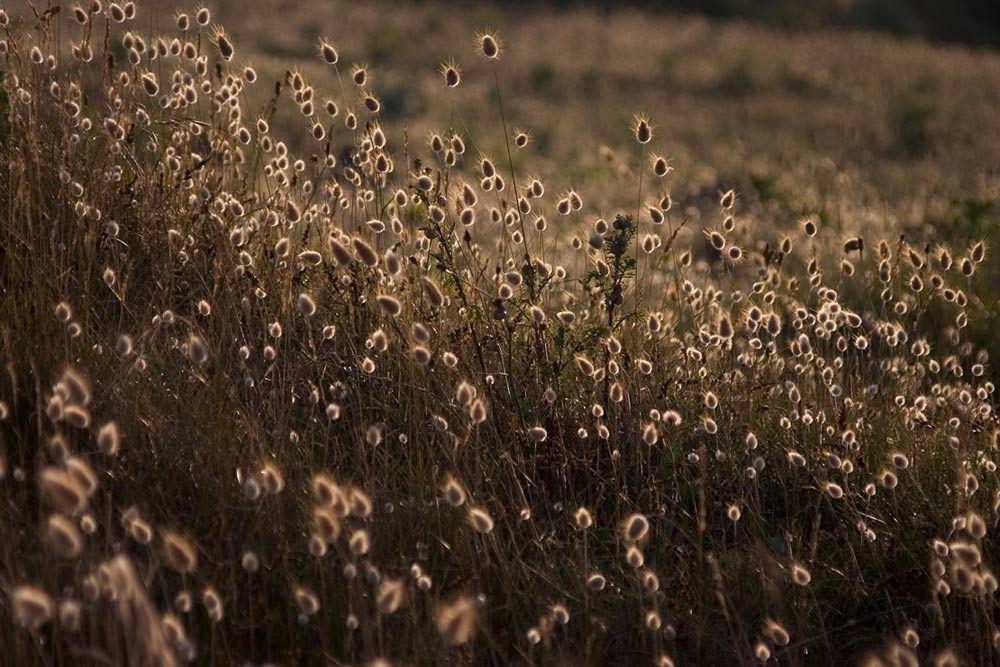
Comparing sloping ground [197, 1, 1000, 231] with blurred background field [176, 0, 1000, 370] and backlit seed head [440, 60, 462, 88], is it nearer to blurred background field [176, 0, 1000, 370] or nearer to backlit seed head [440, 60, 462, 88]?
blurred background field [176, 0, 1000, 370]

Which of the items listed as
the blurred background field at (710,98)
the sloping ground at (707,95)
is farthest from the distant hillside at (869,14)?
the sloping ground at (707,95)

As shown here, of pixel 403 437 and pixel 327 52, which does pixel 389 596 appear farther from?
pixel 327 52

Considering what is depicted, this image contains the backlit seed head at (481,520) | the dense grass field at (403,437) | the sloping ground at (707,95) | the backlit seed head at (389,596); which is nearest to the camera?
the backlit seed head at (389,596)

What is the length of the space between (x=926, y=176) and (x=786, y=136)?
3.53 m

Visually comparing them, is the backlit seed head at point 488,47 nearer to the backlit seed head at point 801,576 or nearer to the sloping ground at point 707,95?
the backlit seed head at point 801,576

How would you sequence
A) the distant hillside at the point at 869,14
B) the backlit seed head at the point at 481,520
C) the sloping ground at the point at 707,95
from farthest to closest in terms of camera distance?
the distant hillside at the point at 869,14
the sloping ground at the point at 707,95
the backlit seed head at the point at 481,520

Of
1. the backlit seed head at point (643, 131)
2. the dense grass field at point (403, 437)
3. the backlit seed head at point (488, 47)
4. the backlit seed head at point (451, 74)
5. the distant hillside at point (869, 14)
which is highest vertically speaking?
the backlit seed head at point (488, 47)

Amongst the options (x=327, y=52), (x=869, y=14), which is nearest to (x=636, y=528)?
(x=327, y=52)

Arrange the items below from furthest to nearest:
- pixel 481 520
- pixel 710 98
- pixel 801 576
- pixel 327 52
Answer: pixel 710 98 < pixel 327 52 < pixel 801 576 < pixel 481 520

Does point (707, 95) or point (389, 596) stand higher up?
point (389, 596)

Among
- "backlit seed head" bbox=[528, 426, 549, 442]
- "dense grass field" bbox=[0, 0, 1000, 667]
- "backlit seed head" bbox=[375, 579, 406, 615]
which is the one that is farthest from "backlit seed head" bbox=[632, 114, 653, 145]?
"backlit seed head" bbox=[375, 579, 406, 615]

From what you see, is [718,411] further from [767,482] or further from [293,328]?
[293,328]

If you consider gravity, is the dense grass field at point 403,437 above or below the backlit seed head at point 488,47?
below

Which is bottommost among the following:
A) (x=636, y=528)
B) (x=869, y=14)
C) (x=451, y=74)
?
(x=869, y=14)
